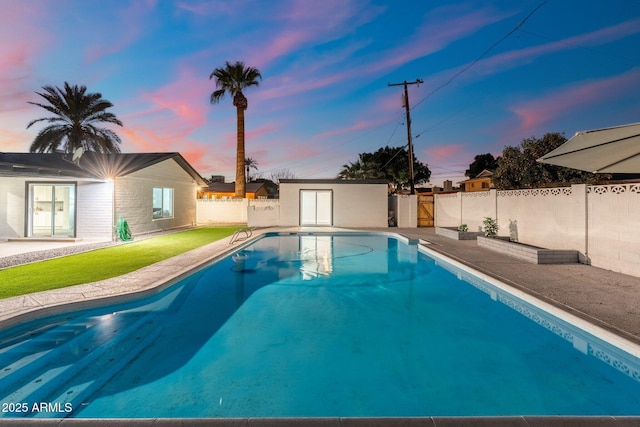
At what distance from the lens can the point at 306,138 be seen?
2681 centimetres

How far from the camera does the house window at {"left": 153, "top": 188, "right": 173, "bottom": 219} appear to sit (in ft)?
52.9

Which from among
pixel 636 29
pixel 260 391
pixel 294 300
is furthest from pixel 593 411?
pixel 636 29

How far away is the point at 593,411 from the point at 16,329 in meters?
6.63

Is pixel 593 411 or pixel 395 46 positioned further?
pixel 395 46

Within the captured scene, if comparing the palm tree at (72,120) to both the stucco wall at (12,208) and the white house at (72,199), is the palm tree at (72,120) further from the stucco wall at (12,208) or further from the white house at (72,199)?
the stucco wall at (12,208)

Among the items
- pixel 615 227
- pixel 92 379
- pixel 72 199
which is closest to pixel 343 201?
pixel 72 199

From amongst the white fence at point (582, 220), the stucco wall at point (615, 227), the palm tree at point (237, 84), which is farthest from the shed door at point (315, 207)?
the stucco wall at point (615, 227)

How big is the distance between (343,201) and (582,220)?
1216 centimetres

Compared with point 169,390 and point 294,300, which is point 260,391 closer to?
point 169,390

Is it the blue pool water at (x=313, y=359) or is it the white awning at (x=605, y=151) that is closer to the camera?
the blue pool water at (x=313, y=359)

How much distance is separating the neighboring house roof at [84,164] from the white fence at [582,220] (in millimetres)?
14729

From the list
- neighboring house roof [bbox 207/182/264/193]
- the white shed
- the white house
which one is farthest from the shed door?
neighboring house roof [bbox 207/182/264/193]

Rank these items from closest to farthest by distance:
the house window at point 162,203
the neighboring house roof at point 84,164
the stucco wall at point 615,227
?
the stucco wall at point 615,227 → the neighboring house roof at point 84,164 → the house window at point 162,203

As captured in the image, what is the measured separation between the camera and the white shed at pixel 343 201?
18.8 metres
